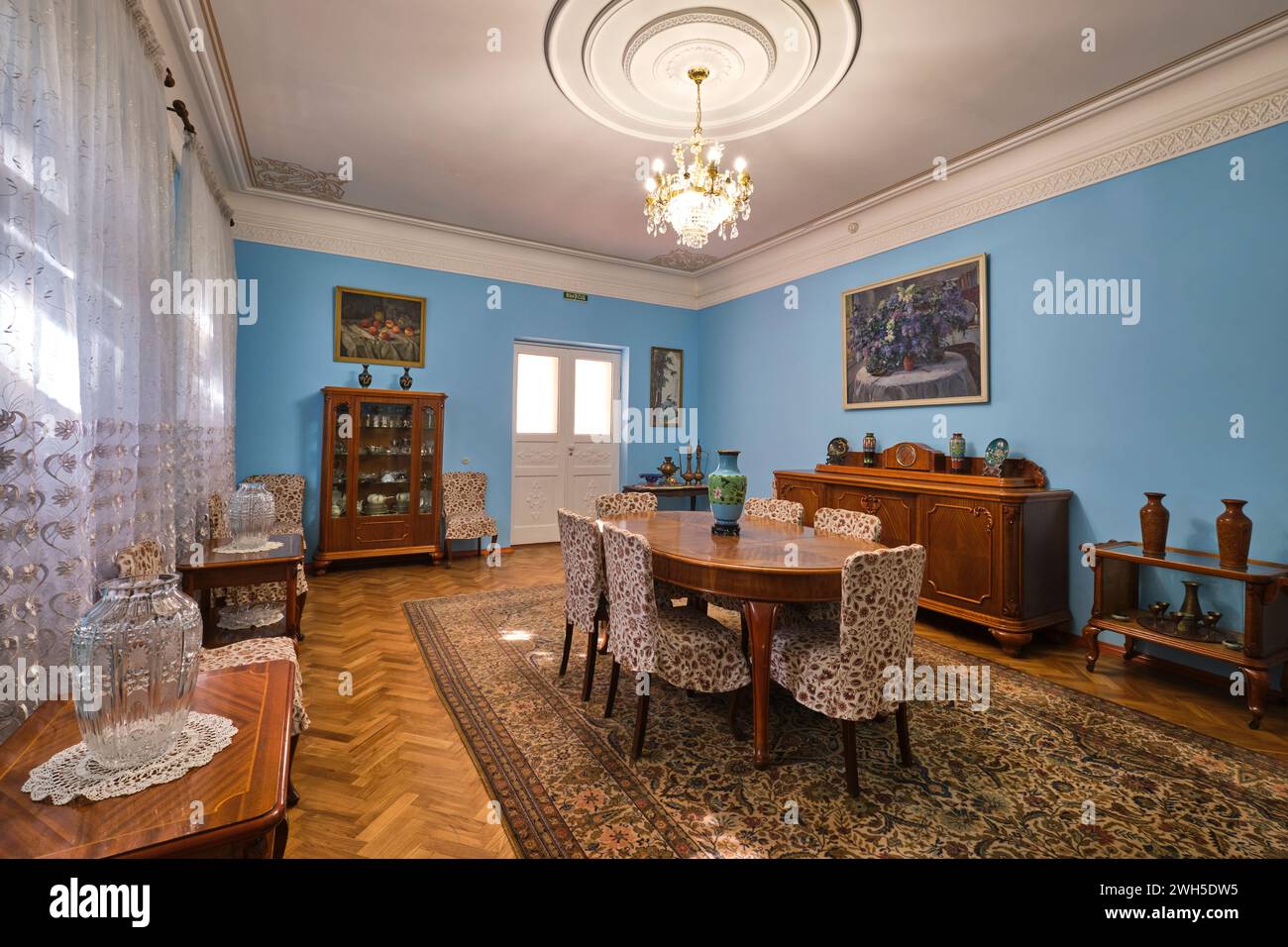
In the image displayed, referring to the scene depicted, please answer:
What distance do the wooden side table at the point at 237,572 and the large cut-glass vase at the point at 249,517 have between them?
0.39ft

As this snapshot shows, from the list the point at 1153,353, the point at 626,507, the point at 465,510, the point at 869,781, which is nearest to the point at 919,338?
the point at 1153,353

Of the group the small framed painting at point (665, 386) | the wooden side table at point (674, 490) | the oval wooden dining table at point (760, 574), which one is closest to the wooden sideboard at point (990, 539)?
the oval wooden dining table at point (760, 574)

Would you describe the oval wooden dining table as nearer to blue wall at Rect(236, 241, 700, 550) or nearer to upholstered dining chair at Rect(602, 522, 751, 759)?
upholstered dining chair at Rect(602, 522, 751, 759)

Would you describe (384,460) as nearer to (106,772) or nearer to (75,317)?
(75,317)

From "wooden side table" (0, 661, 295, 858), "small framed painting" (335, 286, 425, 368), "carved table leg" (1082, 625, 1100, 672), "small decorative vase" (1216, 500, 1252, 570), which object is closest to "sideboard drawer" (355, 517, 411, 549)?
"small framed painting" (335, 286, 425, 368)

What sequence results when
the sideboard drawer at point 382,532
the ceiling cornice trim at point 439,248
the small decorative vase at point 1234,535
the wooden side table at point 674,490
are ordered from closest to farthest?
the small decorative vase at point 1234,535 → the ceiling cornice trim at point 439,248 → the sideboard drawer at point 382,532 → the wooden side table at point 674,490

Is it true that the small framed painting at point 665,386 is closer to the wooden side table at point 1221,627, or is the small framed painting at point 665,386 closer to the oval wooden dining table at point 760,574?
the oval wooden dining table at point 760,574

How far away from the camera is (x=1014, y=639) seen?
3607mm

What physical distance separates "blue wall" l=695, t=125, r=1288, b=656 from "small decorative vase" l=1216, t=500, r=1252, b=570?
1.22 feet

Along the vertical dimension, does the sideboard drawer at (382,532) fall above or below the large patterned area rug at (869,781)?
above

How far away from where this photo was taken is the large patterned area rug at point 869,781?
1.85m

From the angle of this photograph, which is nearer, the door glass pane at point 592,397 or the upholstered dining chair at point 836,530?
the upholstered dining chair at point 836,530
